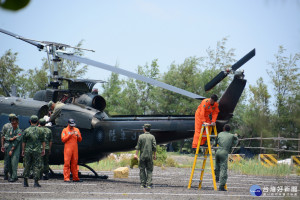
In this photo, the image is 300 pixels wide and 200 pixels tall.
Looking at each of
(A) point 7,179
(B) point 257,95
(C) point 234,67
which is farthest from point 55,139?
(B) point 257,95

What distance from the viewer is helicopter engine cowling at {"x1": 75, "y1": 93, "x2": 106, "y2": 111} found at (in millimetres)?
13031

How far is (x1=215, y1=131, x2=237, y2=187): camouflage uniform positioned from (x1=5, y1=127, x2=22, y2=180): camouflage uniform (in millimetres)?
5969

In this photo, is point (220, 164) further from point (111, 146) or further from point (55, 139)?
point (55, 139)

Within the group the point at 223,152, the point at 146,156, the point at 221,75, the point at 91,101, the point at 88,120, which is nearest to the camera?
the point at 221,75

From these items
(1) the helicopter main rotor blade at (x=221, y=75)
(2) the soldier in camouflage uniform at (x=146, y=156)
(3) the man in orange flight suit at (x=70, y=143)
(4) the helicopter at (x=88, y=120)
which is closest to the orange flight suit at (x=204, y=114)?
(4) the helicopter at (x=88, y=120)

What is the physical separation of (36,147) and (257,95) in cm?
2237

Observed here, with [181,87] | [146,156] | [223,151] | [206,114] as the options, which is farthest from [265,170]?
[181,87]

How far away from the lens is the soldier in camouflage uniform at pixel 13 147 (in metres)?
11.9

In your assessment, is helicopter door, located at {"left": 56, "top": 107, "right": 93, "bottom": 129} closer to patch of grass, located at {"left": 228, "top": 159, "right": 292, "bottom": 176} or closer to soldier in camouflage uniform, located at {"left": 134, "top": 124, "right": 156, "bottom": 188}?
soldier in camouflage uniform, located at {"left": 134, "top": 124, "right": 156, "bottom": 188}

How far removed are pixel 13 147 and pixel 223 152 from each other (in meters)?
6.21

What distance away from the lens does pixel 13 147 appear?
39.2ft

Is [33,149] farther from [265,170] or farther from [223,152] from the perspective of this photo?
[265,170]

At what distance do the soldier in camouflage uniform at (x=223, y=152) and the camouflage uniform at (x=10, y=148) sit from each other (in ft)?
19.6

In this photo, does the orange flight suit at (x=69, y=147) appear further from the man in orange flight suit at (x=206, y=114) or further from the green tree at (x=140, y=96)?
the green tree at (x=140, y=96)
